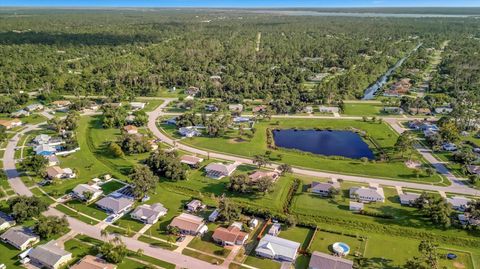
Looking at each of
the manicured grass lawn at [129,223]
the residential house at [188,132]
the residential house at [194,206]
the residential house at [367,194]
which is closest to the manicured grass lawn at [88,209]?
the manicured grass lawn at [129,223]

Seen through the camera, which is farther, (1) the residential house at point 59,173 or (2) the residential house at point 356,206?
(1) the residential house at point 59,173

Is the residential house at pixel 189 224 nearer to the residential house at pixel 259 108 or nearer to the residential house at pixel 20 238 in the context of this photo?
the residential house at pixel 20 238

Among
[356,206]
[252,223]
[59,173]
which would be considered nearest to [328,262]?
[252,223]

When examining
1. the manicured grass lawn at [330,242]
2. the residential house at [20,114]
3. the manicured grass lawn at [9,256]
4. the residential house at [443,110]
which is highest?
the residential house at [443,110]

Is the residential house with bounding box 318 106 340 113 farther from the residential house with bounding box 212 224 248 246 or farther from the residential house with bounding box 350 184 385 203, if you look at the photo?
the residential house with bounding box 212 224 248 246

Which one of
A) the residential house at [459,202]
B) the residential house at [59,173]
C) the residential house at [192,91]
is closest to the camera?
the residential house at [459,202]

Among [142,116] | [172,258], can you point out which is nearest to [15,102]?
[142,116]

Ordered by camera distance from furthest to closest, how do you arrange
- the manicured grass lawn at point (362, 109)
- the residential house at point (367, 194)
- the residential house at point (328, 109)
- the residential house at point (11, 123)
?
the residential house at point (328, 109)
the manicured grass lawn at point (362, 109)
the residential house at point (11, 123)
the residential house at point (367, 194)

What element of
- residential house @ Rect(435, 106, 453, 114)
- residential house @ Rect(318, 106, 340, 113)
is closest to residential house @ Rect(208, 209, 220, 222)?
residential house @ Rect(318, 106, 340, 113)
